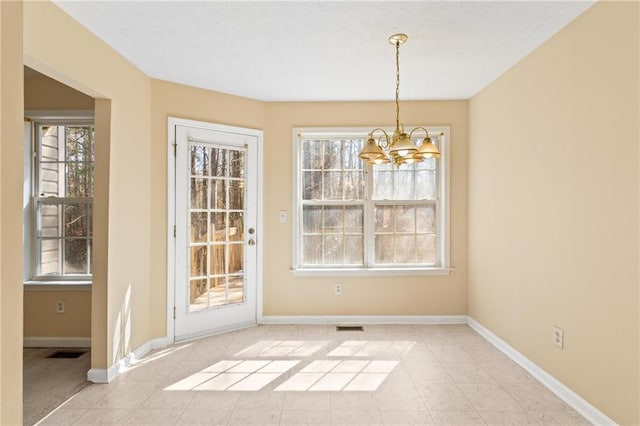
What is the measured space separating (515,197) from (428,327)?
1.81m

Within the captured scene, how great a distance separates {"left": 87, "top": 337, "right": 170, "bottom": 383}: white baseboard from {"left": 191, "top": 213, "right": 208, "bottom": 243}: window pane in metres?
1.03

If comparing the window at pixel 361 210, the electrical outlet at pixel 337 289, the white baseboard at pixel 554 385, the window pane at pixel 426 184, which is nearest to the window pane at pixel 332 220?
the window at pixel 361 210

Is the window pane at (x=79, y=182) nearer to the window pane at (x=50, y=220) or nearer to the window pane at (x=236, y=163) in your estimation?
the window pane at (x=50, y=220)

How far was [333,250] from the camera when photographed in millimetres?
4680

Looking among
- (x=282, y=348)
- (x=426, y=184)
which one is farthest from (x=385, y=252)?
(x=282, y=348)

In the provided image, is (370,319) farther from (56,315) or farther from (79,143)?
(79,143)

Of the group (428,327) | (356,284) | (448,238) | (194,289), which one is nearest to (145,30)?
(194,289)

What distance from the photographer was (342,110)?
4582 millimetres

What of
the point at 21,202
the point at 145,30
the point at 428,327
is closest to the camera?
the point at 21,202

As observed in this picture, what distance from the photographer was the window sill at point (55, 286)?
12.4 ft

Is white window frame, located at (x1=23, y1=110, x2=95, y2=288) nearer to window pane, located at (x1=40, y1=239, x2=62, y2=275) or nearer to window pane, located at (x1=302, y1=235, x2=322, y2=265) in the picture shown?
window pane, located at (x1=40, y1=239, x2=62, y2=275)

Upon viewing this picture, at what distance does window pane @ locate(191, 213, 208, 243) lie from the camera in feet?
13.3

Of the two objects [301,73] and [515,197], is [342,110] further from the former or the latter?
[515,197]

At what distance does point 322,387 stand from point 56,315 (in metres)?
2.77
